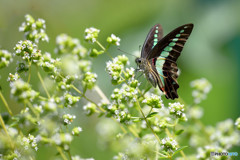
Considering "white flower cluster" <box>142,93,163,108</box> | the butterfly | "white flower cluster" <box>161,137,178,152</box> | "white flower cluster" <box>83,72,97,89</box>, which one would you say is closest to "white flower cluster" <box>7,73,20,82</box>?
"white flower cluster" <box>83,72,97,89</box>

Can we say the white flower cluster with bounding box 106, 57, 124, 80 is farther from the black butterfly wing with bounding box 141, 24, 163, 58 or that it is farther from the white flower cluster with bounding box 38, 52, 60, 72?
the black butterfly wing with bounding box 141, 24, 163, 58

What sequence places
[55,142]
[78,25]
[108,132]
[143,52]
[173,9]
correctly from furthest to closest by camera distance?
[78,25] < [173,9] < [143,52] < [108,132] < [55,142]

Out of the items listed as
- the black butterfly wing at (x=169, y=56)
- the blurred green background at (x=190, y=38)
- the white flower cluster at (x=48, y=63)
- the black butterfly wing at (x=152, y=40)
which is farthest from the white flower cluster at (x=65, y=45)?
the blurred green background at (x=190, y=38)

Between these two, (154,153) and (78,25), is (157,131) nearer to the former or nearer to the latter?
(154,153)

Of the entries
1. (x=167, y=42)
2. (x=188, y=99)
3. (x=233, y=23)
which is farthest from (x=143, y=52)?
(x=233, y=23)

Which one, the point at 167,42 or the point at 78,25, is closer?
the point at 167,42
